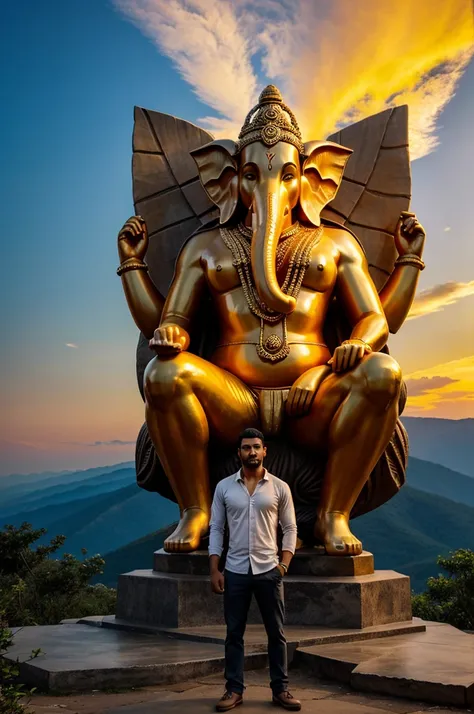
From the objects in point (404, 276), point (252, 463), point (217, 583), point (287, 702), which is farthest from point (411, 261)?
point (287, 702)

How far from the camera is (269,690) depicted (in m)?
3.55

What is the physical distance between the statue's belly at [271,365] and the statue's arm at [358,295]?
32cm

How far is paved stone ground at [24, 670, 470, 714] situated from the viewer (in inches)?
129

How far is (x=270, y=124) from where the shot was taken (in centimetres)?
584

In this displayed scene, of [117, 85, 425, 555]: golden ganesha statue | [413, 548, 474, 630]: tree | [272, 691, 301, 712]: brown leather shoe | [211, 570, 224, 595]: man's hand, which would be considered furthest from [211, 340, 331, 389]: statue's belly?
[413, 548, 474, 630]: tree

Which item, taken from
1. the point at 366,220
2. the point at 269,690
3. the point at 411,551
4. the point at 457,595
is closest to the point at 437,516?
the point at 411,551

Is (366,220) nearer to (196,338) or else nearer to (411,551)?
(196,338)

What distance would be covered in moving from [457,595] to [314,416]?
14.0 feet

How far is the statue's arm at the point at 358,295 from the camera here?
18.1 feet

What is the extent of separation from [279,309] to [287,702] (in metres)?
2.62

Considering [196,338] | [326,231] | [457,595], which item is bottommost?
[457,595]

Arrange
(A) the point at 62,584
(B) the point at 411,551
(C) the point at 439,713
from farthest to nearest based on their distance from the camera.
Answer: (B) the point at 411,551 → (A) the point at 62,584 → (C) the point at 439,713

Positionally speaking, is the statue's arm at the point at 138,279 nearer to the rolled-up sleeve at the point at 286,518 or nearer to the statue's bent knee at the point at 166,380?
the statue's bent knee at the point at 166,380

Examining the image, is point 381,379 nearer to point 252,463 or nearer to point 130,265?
point 252,463
